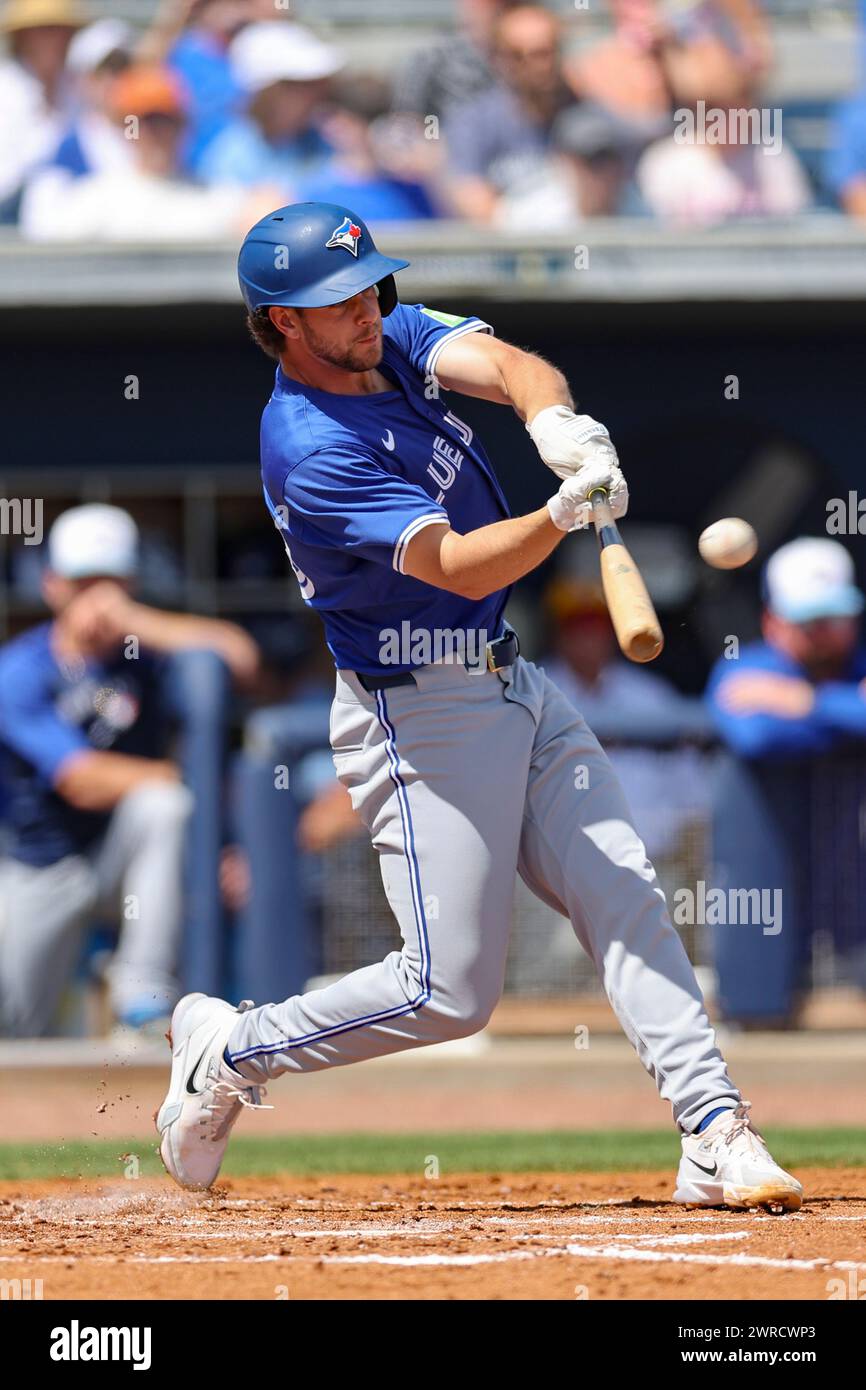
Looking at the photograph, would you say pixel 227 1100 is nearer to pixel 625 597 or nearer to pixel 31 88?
pixel 625 597

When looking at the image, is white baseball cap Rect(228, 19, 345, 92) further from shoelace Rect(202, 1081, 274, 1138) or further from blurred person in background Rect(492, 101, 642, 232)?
shoelace Rect(202, 1081, 274, 1138)

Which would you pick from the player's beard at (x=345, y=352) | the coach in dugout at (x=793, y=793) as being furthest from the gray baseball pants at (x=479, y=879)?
the coach in dugout at (x=793, y=793)

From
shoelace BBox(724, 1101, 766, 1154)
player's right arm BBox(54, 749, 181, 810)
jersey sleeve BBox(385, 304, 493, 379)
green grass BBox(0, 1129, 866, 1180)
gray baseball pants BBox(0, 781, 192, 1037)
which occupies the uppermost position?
jersey sleeve BBox(385, 304, 493, 379)

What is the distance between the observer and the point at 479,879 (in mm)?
3793

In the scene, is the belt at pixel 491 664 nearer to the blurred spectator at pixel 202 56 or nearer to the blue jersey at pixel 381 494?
the blue jersey at pixel 381 494

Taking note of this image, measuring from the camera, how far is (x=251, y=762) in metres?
7.45

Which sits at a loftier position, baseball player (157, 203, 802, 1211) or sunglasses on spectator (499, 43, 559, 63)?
sunglasses on spectator (499, 43, 559, 63)

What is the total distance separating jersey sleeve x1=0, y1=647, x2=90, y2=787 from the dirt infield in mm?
2843

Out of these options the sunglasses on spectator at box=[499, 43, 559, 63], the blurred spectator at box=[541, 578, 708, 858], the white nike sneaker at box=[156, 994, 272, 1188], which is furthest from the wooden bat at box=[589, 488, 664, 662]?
the sunglasses on spectator at box=[499, 43, 559, 63]

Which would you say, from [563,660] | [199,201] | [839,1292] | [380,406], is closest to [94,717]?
[563,660]

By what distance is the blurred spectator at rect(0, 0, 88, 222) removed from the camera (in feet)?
28.2

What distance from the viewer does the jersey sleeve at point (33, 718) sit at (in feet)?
24.1

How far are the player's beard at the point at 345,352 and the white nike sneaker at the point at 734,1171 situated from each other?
1536mm

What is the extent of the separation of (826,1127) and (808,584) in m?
2.06
